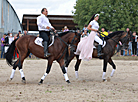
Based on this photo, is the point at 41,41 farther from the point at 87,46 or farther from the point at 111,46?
the point at 111,46

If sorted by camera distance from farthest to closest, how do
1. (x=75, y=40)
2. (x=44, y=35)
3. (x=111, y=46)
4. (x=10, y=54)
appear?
(x=111, y=46) < (x=10, y=54) < (x=75, y=40) < (x=44, y=35)

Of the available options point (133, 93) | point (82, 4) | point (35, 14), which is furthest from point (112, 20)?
point (133, 93)

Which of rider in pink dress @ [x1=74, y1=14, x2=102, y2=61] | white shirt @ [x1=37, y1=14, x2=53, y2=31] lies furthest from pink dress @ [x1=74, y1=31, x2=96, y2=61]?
white shirt @ [x1=37, y1=14, x2=53, y2=31]

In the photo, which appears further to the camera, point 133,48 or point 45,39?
point 133,48

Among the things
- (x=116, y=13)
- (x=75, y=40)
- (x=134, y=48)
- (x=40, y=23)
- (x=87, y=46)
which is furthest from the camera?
(x=116, y=13)

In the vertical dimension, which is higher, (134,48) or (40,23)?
(40,23)

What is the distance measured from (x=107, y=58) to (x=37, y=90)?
3.98 m

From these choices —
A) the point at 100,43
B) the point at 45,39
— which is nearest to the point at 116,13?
the point at 100,43

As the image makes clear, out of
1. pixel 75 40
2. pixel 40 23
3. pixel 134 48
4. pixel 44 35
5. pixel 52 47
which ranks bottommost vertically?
pixel 52 47

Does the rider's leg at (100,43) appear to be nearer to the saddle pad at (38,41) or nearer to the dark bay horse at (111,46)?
the dark bay horse at (111,46)

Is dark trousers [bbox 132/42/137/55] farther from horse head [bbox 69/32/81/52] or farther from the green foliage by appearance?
the green foliage

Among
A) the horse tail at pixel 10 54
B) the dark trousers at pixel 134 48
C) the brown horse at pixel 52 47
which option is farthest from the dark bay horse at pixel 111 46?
the dark trousers at pixel 134 48

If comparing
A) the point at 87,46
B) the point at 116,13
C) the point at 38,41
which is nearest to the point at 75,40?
the point at 87,46

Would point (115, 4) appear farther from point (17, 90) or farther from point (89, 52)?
point (17, 90)
